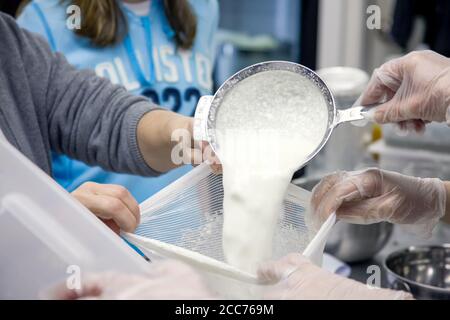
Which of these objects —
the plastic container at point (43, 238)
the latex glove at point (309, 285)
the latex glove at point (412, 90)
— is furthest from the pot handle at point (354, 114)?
the plastic container at point (43, 238)

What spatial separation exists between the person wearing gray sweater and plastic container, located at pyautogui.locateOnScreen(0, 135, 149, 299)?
1.16 feet

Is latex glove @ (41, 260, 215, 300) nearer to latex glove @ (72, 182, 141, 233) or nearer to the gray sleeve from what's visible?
latex glove @ (72, 182, 141, 233)

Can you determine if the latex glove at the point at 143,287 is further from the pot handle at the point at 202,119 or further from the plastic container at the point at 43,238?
the pot handle at the point at 202,119

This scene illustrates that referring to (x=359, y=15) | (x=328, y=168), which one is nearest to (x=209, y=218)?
(x=328, y=168)

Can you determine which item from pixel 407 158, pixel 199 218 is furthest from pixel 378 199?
pixel 407 158

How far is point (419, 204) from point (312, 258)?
0.29 m

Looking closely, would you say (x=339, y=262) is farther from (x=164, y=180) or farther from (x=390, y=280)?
(x=164, y=180)

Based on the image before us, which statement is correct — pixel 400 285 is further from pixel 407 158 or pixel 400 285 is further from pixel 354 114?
pixel 407 158

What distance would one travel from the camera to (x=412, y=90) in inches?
29.5

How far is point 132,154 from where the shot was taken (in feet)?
3.08

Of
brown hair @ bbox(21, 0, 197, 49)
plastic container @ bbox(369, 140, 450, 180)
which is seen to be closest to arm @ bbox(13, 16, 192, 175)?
brown hair @ bbox(21, 0, 197, 49)

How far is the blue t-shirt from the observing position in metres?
1.03

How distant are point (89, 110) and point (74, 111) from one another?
29 mm

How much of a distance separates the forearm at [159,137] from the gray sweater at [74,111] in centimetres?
1
